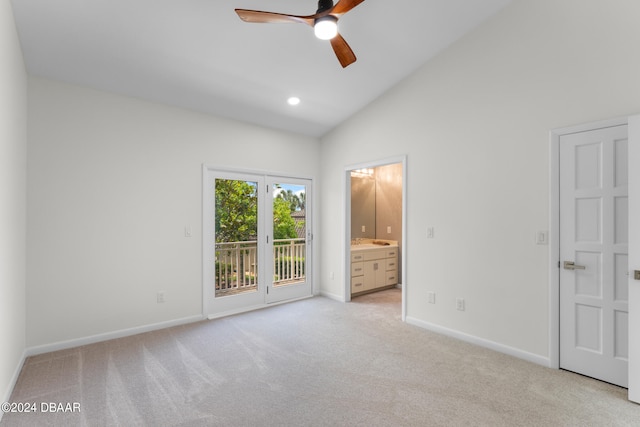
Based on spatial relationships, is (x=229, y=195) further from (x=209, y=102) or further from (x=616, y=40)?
(x=616, y=40)

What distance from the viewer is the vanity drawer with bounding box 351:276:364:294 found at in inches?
202

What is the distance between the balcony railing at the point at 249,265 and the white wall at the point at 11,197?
6.44ft

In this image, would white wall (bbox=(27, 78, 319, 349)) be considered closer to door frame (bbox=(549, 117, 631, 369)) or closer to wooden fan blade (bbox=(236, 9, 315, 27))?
wooden fan blade (bbox=(236, 9, 315, 27))

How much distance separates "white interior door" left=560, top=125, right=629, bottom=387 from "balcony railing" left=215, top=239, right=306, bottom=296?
341cm

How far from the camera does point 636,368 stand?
Answer: 227 centimetres

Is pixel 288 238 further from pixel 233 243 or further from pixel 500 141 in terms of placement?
pixel 500 141

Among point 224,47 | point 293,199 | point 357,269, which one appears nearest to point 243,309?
point 293,199

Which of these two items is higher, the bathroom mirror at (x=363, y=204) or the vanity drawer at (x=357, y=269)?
the bathroom mirror at (x=363, y=204)

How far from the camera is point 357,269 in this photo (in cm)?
521

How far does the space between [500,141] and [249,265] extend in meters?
3.47

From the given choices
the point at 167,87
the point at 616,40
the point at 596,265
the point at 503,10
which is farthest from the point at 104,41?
the point at 596,265

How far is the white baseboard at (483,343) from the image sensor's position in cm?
289

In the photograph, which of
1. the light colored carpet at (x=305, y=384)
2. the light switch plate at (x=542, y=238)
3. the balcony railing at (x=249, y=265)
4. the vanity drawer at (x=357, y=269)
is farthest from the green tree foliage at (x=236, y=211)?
the light switch plate at (x=542, y=238)

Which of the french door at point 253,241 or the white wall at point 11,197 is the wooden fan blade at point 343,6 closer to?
the white wall at point 11,197
